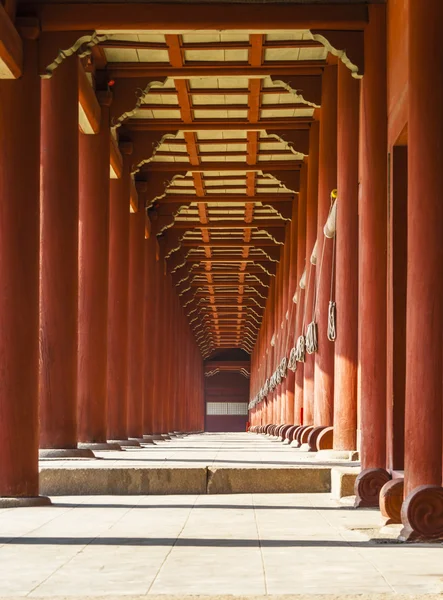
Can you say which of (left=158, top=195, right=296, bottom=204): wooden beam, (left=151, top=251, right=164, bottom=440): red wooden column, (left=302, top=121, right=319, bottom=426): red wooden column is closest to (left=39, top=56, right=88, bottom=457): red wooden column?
(left=302, top=121, right=319, bottom=426): red wooden column

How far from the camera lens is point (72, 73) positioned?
494 inches

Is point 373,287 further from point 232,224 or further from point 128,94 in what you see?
point 232,224

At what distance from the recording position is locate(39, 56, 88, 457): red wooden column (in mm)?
11977

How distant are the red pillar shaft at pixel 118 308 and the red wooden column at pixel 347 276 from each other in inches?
257

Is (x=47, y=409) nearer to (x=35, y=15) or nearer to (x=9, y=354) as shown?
(x=9, y=354)

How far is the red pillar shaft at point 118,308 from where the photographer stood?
18344 mm

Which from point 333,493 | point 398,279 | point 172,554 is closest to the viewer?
point 172,554

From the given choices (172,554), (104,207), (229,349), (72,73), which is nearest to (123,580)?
(172,554)

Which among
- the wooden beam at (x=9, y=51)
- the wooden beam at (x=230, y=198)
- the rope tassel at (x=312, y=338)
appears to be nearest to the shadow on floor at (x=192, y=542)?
the wooden beam at (x=9, y=51)

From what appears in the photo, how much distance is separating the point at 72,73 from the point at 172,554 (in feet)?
25.3

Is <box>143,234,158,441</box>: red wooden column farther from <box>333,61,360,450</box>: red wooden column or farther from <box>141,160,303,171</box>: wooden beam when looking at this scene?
<box>333,61,360,450</box>: red wooden column

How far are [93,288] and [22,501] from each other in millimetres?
6202

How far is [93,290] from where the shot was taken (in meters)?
15.3

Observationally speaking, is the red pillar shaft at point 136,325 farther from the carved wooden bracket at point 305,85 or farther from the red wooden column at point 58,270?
the red wooden column at point 58,270
